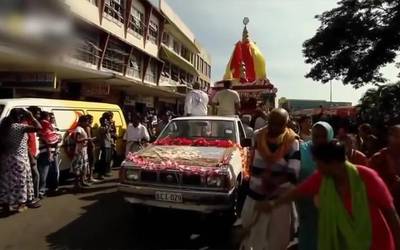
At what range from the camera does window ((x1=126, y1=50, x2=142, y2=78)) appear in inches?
1109

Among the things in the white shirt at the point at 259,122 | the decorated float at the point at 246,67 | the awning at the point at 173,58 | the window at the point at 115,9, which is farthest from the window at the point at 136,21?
the white shirt at the point at 259,122

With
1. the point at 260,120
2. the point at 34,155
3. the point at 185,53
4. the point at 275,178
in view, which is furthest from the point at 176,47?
the point at 275,178

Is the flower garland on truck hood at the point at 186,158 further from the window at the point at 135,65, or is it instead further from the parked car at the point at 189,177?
the window at the point at 135,65

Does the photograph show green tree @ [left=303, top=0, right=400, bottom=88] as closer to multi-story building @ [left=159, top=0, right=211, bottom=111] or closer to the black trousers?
multi-story building @ [left=159, top=0, right=211, bottom=111]

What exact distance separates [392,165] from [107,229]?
412 centimetres

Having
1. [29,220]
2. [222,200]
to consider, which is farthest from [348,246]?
[29,220]

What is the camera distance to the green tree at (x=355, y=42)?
2590 cm

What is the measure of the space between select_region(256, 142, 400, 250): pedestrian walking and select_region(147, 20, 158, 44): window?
96.1ft

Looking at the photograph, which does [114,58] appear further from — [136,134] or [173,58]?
[136,134]

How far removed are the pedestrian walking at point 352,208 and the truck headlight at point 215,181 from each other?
3.10 m

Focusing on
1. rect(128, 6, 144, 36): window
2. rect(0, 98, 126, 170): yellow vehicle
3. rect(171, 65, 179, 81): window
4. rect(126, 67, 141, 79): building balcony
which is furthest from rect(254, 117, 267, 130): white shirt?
rect(171, 65, 179, 81): window

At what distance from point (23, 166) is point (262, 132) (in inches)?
187

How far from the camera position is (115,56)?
27.7m

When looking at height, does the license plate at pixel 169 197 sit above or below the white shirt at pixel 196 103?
below
